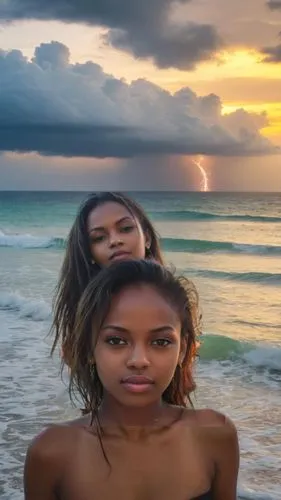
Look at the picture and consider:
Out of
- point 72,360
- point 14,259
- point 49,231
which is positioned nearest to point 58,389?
point 72,360

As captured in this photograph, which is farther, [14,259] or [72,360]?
[14,259]

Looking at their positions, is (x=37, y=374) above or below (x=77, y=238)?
below

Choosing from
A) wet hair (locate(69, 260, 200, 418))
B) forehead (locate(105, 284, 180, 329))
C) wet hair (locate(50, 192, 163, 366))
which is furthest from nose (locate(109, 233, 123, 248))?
forehead (locate(105, 284, 180, 329))

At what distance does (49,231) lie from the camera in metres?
36.5

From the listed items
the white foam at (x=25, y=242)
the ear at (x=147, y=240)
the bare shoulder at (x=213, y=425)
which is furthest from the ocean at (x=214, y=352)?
the white foam at (x=25, y=242)

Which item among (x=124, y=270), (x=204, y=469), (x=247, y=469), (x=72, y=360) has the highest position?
(x=124, y=270)

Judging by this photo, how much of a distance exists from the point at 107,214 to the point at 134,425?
1.21m

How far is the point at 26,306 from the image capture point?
12258 millimetres

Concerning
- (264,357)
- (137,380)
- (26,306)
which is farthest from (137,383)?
(26,306)

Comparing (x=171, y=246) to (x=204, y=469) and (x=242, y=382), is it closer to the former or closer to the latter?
(x=242, y=382)

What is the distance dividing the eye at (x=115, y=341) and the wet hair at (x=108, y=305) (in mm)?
45

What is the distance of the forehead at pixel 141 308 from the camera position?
176 centimetres

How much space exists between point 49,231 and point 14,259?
14.6 m

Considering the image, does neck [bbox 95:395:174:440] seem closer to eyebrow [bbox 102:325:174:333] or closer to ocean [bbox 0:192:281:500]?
eyebrow [bbox 102:325:174:333]
